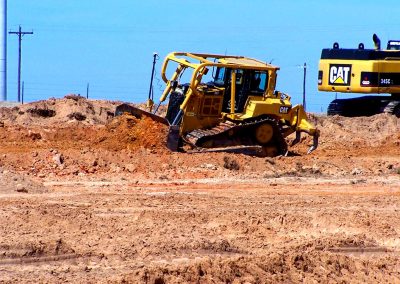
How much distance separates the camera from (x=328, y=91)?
30.3 metres

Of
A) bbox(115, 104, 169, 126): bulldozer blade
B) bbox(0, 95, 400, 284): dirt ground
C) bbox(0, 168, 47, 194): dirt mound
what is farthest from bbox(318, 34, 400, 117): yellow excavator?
bbox(0, 168, 47, 194): dirt mound

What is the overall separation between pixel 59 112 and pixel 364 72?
9.61 metres

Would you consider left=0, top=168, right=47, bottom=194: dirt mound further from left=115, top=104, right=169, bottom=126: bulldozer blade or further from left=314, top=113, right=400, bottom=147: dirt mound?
left=314, top=113, right=400, bottom=147: dirt mound

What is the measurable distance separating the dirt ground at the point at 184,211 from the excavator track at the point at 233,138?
0.61 m

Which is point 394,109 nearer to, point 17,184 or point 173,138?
point 173,138

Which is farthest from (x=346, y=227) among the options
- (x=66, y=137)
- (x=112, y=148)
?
(x=66, y=137)

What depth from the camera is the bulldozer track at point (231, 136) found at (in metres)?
19.1

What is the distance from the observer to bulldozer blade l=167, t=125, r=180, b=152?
1854 cm

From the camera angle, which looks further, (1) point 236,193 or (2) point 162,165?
(2) point 162,165

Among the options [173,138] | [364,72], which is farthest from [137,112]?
[364,72]

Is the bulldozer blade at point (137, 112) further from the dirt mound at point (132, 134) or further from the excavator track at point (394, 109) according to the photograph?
the excavator track at point (394, 109)

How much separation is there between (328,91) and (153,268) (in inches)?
881

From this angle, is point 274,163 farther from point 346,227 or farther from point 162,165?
point 346,227

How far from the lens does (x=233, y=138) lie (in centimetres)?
1955
